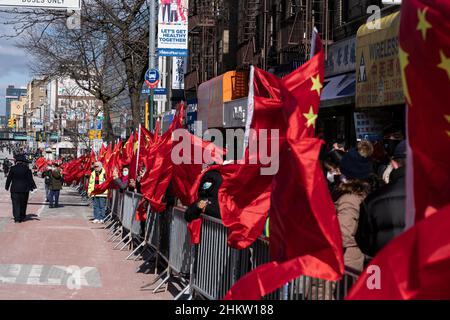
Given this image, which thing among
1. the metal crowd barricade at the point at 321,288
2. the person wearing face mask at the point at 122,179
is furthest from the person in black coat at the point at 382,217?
the person wearing face mask at the point at 122,179

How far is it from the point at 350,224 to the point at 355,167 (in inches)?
21.3

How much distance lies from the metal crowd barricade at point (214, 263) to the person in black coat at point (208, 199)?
11 centimetres

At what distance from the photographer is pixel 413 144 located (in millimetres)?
3494

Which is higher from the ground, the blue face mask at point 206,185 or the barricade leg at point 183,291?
the blue face mask at point 206,185

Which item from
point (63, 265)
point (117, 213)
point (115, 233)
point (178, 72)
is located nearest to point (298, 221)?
point (63, 265)

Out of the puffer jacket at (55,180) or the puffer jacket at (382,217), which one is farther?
the puffer jacket at (55,180)

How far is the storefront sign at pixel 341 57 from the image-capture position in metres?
16.4

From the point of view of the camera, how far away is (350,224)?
5758 mm

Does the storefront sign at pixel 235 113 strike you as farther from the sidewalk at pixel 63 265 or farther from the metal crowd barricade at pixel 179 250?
the metal crowd barricade at pixel 179 250

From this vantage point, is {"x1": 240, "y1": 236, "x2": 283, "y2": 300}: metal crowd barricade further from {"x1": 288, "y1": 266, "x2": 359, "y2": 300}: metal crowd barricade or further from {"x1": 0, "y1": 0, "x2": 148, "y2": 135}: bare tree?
{"x1": 0, "y1": 0, "x2": 148, "y2": 135}: bare tree

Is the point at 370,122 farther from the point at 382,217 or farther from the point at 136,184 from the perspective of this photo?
the point at 382,217

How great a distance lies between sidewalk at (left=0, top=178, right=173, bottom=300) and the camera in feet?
29.8
